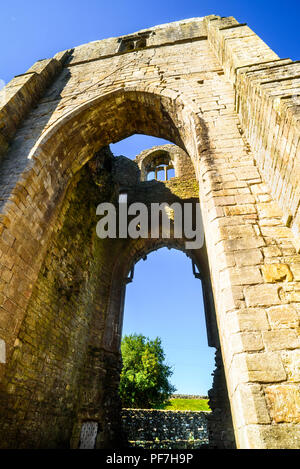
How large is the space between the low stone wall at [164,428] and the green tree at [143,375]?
691cm

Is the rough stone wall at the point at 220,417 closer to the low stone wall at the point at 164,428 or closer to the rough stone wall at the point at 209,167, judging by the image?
the rough stone wall at the point at 209,167

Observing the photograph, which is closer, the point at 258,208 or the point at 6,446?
the point at 258,208

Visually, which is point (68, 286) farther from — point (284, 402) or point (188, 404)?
point (188, 404)

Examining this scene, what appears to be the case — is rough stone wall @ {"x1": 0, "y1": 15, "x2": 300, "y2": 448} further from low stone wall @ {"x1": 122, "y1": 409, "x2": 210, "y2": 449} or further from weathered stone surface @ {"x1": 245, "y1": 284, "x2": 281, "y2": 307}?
low stone wall @ {"x1": 122, "y1": 409, "x2": 210, "y2": 449}

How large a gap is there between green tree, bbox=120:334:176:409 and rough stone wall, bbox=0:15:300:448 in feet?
43.8

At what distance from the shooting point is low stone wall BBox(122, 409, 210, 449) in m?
10.9

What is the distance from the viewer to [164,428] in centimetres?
1150

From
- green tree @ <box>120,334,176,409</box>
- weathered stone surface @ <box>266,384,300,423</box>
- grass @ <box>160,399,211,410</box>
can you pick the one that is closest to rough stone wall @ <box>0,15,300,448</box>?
weathered stone surface @ <box>266,384,300,423</box>

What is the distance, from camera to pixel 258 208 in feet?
9.93

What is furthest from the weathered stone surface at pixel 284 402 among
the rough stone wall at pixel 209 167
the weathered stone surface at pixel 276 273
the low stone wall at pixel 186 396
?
the low stone wall at pixel 186 396

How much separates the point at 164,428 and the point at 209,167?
12806 mm

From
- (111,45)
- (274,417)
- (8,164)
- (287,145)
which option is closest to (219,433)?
(274,417)

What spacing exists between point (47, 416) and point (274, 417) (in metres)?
5.00

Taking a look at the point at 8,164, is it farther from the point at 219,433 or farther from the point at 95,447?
the point at 219,433
